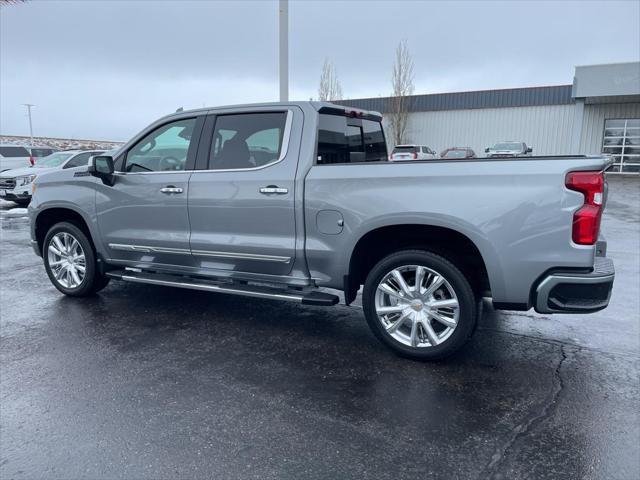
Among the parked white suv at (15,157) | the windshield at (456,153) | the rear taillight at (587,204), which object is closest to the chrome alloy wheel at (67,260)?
the rear taillight at (587,204)

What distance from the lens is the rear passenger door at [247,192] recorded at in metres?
4.32

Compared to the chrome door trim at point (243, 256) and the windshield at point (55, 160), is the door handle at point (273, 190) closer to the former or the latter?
the chrome door trim at point (243, 256)

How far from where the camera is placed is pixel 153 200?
4984 millimetres

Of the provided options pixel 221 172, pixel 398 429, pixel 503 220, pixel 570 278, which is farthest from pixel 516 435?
pixel 221 172

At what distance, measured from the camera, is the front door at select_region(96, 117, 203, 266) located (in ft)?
16.0

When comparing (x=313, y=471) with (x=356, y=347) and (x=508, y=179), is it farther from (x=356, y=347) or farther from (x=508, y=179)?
(x=508, y=179)

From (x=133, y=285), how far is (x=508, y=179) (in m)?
4.86

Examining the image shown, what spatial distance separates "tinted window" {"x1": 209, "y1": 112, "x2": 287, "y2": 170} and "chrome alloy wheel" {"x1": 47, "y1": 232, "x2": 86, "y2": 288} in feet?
6.80

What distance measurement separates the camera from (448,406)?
328cm

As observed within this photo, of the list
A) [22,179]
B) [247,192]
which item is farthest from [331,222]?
[22,179]

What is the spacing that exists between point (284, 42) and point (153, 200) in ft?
16.6

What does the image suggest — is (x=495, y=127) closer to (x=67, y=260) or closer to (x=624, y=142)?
(x=624, y=142)

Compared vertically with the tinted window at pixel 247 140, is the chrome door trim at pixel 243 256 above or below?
below

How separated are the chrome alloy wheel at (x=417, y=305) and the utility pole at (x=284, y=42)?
19.4ft
